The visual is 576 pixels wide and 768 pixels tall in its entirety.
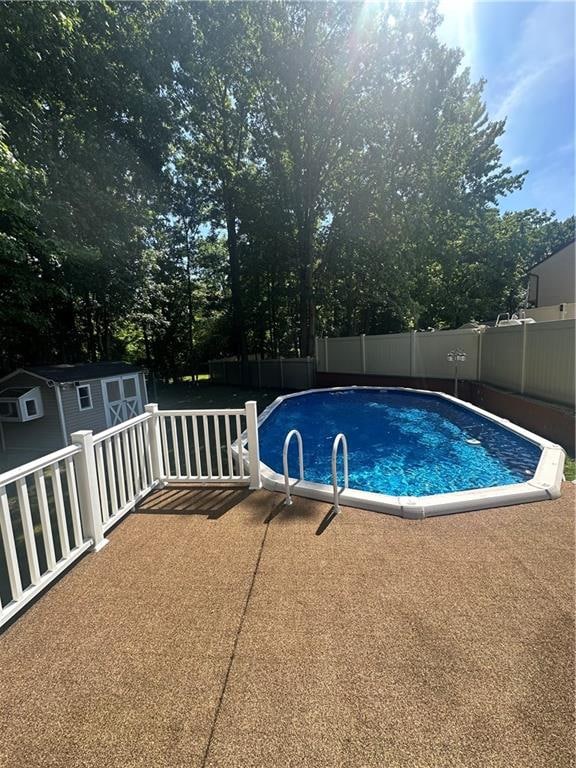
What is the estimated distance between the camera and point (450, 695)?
1600 mm

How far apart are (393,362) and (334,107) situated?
368 inches

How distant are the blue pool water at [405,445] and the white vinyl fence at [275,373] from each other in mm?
4494

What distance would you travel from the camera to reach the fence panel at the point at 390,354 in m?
12.2

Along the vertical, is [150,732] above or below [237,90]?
below

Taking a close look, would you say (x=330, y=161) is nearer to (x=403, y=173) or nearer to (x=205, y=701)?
(x=403, y=173)

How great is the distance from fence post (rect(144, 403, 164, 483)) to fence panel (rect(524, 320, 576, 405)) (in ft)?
20.8

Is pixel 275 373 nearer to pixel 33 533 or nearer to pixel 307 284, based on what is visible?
pixel 307 284

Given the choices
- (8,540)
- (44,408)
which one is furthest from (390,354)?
(8,540)

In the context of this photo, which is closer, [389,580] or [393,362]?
[389,580]

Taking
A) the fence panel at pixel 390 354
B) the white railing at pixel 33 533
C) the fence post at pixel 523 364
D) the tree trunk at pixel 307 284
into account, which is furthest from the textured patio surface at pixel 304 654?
the tree trunk at pixel 307 284

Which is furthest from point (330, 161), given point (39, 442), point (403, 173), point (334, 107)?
point (39, 442)

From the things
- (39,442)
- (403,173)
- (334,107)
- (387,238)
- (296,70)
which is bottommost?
(39,442)

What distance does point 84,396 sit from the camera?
905 cm

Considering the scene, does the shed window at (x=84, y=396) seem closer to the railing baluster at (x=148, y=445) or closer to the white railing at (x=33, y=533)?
the railing baluster at (x=148, y=445)
